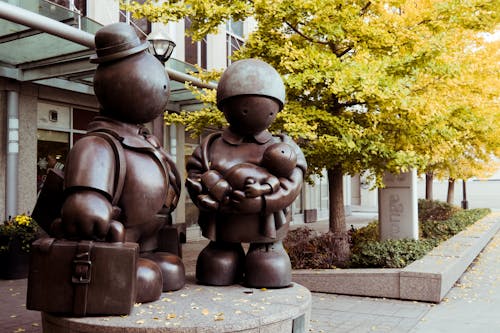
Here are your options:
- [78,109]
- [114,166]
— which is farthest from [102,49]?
[78,109]

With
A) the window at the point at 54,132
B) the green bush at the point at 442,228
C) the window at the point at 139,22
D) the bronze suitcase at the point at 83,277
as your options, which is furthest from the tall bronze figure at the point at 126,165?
the window at the point at 139,22

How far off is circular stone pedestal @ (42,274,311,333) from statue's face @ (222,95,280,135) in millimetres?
1271

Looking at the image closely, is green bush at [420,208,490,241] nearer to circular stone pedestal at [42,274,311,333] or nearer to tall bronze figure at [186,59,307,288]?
tall bronze figure at [186,59,307,288]

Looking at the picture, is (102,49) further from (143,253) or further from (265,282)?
(265,282)

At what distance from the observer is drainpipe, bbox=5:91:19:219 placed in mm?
9188

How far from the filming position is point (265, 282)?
357cm

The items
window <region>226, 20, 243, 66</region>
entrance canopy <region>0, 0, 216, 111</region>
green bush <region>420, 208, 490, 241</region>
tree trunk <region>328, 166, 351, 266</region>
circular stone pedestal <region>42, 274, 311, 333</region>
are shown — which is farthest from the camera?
window <region>226, 20, 243, 66</region>

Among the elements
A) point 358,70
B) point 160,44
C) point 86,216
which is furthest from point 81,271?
point 160,44

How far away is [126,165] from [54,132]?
822 cm

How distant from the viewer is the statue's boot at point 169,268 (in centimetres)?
339

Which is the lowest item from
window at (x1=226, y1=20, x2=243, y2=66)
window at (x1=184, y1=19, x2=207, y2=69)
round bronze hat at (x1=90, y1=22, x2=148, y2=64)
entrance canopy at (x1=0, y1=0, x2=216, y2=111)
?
round bronze hat at (x1=90, y1=22, x2=148, y2=64)

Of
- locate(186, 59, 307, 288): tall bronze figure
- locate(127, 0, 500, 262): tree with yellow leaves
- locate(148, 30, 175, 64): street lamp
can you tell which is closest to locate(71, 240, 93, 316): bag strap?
locate(186, 59, 307, 288): tall bronze figure

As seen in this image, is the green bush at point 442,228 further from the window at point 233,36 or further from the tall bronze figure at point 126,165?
the tall bronze figure at point 126,165

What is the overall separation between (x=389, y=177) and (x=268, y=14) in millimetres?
4048
